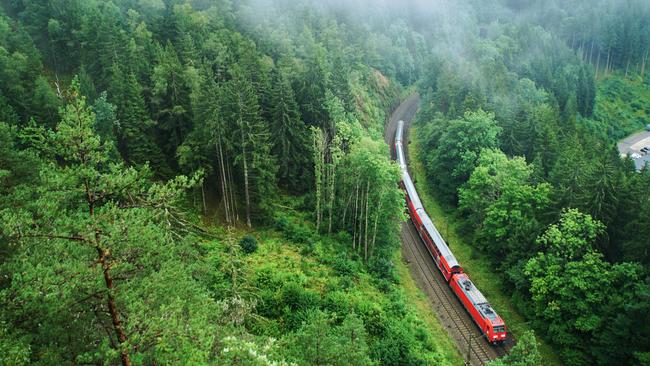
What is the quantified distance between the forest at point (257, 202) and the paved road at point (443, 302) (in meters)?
1.53

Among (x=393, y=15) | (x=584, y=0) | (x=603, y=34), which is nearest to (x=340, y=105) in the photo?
(x=393, y=15)

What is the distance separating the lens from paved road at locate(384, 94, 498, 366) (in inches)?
1547

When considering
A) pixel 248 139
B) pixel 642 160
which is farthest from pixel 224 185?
pixel 642 160

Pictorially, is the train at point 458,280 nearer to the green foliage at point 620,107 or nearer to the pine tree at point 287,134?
the pine tree at point 287,134

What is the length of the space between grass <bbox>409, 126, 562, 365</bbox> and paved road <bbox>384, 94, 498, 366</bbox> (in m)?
3.67

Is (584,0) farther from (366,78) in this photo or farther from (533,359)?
(533,359)

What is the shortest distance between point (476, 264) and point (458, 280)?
837 centimetres

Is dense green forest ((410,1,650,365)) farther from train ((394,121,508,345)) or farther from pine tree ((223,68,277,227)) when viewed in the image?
pine tree ((223,68,277,227))

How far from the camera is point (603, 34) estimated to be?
12788cm

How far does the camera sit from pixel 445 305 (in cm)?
4438

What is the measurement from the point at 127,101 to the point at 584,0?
5776 inches

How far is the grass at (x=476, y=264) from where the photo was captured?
42.0 meters

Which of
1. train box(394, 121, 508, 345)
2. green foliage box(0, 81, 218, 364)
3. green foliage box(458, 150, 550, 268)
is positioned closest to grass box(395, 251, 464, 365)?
train box(394, 121, 508, 345)

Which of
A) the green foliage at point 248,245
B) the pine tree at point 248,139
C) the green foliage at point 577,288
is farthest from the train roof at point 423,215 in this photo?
the green foliage at point 248,245
